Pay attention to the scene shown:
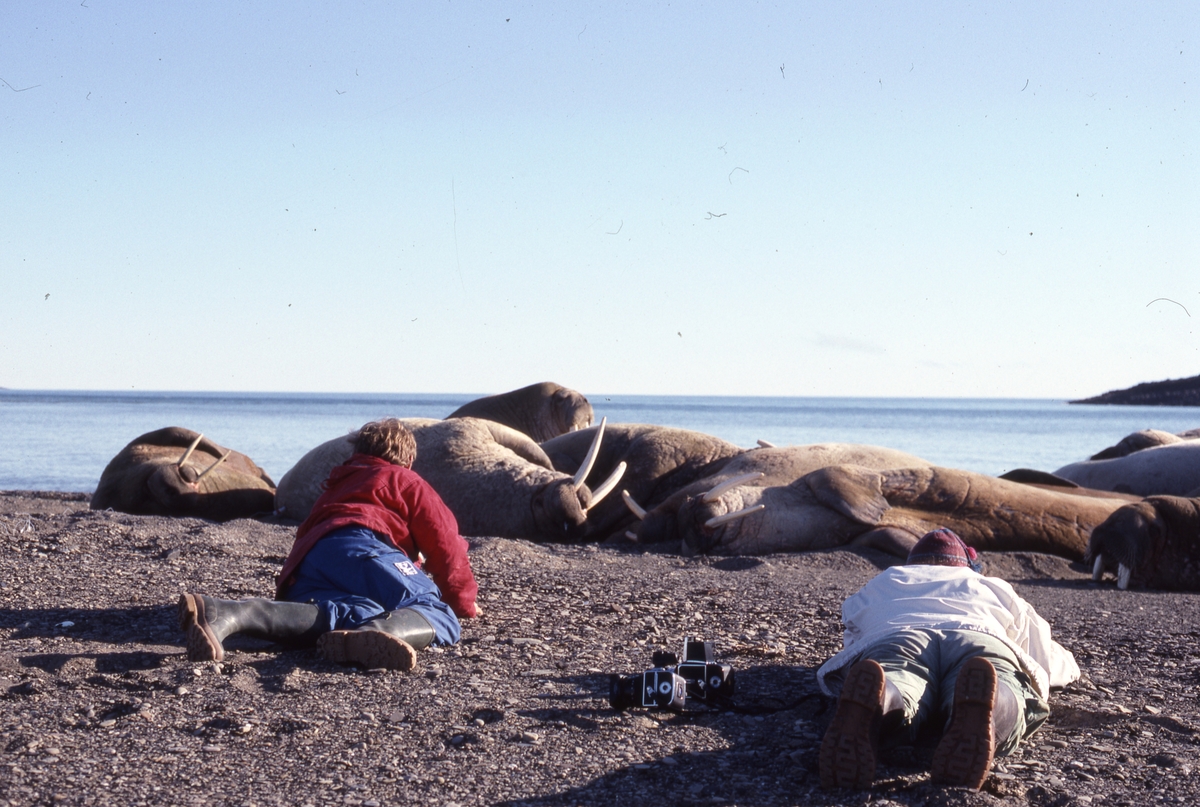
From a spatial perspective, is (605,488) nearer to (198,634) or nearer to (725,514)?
(725,514)

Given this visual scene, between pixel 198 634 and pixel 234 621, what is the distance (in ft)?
0.57

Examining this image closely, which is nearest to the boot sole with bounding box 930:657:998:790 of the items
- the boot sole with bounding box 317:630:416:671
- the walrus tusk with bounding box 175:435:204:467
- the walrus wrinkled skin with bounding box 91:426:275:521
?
the boot sole with bounding box 317:630:416:671

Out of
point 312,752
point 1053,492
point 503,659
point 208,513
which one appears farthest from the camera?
point 208,513

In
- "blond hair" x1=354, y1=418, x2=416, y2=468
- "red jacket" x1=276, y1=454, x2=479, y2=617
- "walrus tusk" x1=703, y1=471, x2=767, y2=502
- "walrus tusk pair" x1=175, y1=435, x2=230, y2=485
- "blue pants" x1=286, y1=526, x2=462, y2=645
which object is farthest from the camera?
"walrus tusk pair" x1=175, y1=435, x2=230, y2=485

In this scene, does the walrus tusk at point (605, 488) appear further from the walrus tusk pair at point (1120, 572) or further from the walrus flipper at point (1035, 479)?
the walrus tusk pair at point (1120, 572)

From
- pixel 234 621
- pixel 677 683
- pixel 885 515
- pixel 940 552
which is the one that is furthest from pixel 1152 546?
pixel 234 621

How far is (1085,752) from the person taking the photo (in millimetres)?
3422

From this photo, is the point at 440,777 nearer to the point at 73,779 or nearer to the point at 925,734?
the point at 73,779

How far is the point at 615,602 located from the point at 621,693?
7.18 feet

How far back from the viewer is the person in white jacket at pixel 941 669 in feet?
9.71

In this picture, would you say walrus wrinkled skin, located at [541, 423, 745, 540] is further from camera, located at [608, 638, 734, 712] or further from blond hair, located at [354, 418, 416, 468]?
camera, located at [608, 638, 734, 712]

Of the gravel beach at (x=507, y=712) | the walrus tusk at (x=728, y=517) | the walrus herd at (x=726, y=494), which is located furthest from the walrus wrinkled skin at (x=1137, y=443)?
the gravel beach at (x=507, y=712)

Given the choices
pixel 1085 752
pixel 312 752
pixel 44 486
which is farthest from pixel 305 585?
pixel 44 486

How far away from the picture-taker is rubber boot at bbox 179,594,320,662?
13.4 ft
